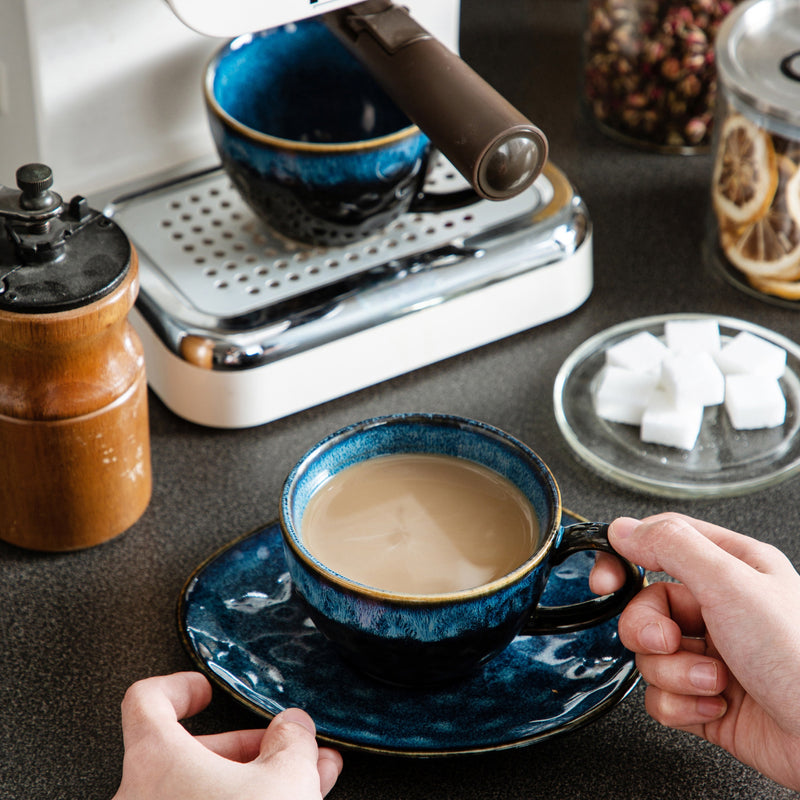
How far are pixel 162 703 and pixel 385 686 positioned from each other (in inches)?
3.9

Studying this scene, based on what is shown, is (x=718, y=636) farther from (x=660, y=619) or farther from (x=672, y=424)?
(x=672, y=424)

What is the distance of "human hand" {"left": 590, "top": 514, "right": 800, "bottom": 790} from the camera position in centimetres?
49

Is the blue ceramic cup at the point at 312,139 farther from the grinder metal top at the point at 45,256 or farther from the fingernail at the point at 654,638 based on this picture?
the fingernail at the point at 654,638

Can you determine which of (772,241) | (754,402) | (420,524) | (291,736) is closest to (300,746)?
(291,736)

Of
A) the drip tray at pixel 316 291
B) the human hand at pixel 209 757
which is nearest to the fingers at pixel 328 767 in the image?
the human hand at pixel 209 757

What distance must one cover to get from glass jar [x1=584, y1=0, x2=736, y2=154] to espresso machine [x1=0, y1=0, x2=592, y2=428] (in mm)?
169

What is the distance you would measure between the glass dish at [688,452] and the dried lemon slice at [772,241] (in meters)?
0.08

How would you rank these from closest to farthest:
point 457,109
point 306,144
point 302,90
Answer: point 457,109, point 306,144, point 302,90

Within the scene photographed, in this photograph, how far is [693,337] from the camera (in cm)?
74

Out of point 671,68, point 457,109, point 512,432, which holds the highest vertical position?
point 457,109

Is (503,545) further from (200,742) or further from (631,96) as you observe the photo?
(631,96)

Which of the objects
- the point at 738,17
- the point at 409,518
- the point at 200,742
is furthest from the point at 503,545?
the point at 738,17

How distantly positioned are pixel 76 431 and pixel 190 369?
0.37ft

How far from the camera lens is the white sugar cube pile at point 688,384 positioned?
699 mm
